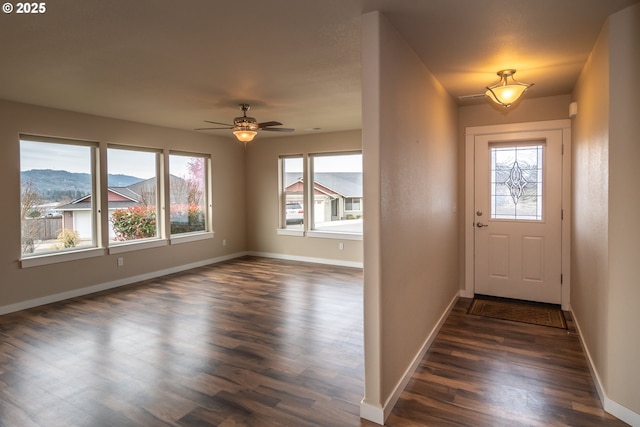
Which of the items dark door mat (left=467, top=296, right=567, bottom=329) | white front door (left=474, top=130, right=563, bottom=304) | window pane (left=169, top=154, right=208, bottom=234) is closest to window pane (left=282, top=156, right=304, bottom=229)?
window pane (left=169, top=154, right=208, bottom=234)

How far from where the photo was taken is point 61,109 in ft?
15.6

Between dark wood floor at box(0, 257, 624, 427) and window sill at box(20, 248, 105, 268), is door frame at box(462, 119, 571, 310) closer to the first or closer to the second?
dark wood floor at box(0, 257, 624, 427)

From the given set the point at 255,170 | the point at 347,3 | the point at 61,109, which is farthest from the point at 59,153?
the point at 347,3

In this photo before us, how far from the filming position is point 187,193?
6703 mm

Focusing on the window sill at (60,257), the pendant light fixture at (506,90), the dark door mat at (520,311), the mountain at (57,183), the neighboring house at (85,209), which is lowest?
the dark door mat at (520,311)

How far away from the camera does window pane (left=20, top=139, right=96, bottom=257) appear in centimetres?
461

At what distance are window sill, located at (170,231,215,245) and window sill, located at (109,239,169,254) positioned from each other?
19 centimetres

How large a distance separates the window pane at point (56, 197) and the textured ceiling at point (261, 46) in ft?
2.56

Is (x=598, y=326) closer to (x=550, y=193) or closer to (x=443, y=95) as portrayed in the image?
(x=550, y=193)

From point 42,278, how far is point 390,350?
4.61m

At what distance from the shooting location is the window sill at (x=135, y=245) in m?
5.44

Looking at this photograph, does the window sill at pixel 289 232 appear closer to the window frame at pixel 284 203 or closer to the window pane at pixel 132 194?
the window frame at pixel 284 203

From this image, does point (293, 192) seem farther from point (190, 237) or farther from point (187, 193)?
point (190, 237)

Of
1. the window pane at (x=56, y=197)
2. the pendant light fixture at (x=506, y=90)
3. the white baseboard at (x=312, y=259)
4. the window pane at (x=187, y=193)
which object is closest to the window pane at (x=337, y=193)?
the white baseboard at (x=312, y=259)
